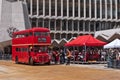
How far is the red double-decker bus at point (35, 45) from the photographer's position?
44625 mm

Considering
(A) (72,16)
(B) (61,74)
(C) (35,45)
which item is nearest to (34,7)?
(A) (72,16)

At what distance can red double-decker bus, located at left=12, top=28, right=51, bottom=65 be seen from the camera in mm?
44625

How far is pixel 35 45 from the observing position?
45031 millimetres

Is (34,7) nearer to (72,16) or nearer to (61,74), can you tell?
(72,16)

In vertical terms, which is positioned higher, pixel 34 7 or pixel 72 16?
pixel 34 7

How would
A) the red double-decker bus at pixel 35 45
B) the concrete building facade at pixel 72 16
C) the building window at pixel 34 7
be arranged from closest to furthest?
the red double-decker bus at pixel 35 45
the building window at pixel 34 7
the concrete building facade at pixel 72 16

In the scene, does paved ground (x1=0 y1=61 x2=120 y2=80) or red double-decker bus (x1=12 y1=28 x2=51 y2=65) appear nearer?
paved ground (x1=0 y1=61 x2=120 y2=80)

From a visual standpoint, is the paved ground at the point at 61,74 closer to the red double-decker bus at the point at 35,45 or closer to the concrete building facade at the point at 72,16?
the red double-decker bus at the point at 35,45

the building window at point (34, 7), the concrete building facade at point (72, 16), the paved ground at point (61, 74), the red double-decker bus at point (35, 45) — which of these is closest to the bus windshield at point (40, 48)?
the red double-decker bus at point (35, 45)

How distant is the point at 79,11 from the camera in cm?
10519

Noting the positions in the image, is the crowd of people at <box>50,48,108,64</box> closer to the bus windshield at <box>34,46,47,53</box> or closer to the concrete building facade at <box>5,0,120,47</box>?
the bus windshield at <box>34,46,47,53</box>

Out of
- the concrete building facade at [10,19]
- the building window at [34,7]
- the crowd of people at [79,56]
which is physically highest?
the building window at [34,7]

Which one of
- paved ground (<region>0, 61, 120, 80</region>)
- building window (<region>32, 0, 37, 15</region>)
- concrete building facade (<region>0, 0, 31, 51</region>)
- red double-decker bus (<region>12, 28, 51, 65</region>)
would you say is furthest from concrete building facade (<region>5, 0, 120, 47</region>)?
paved ground (<region>0, 61, 120, 80</region>)

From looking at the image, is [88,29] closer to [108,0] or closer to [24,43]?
[108,0]
